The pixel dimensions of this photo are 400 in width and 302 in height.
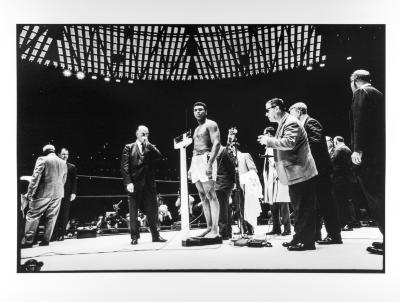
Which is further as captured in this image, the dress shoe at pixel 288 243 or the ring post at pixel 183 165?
the ring post at pixel 183 165

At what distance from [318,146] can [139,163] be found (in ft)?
5.67

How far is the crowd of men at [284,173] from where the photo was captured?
12.1 feet

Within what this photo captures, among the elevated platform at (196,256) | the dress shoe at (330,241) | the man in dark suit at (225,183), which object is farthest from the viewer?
the man in dark suit at (225,183)

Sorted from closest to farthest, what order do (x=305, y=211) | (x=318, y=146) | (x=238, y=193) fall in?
(x=305, y=211), (x=318, y=146), (x=238, y=193)

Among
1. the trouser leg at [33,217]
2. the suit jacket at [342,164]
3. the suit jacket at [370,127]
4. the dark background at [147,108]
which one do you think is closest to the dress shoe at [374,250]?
the suit jacket at [342,164]

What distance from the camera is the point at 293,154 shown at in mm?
3707

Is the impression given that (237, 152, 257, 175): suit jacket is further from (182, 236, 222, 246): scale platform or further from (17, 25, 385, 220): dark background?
(182, 236, 222, 246): scale platform

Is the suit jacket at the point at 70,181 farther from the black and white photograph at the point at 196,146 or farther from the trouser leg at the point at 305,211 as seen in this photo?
the trouser leg at the point at 305,211

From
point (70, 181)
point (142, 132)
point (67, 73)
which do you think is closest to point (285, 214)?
point (142, 132)

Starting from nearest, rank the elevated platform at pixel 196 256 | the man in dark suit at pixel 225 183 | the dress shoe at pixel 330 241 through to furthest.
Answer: the elevated platform at pixel 196 256 → the dress shoe at pixel 330 241 → the man in dark suit at pixel 225 183

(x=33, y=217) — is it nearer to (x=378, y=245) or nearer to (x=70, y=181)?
(x=70, y=181)

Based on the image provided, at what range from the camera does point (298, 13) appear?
3.78 meters

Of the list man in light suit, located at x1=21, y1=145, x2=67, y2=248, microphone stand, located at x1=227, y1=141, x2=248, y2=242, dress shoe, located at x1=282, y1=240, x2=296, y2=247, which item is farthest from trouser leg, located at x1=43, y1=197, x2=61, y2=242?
dress shoe, located at x1=282, y1=240, x2=296, y2=247
